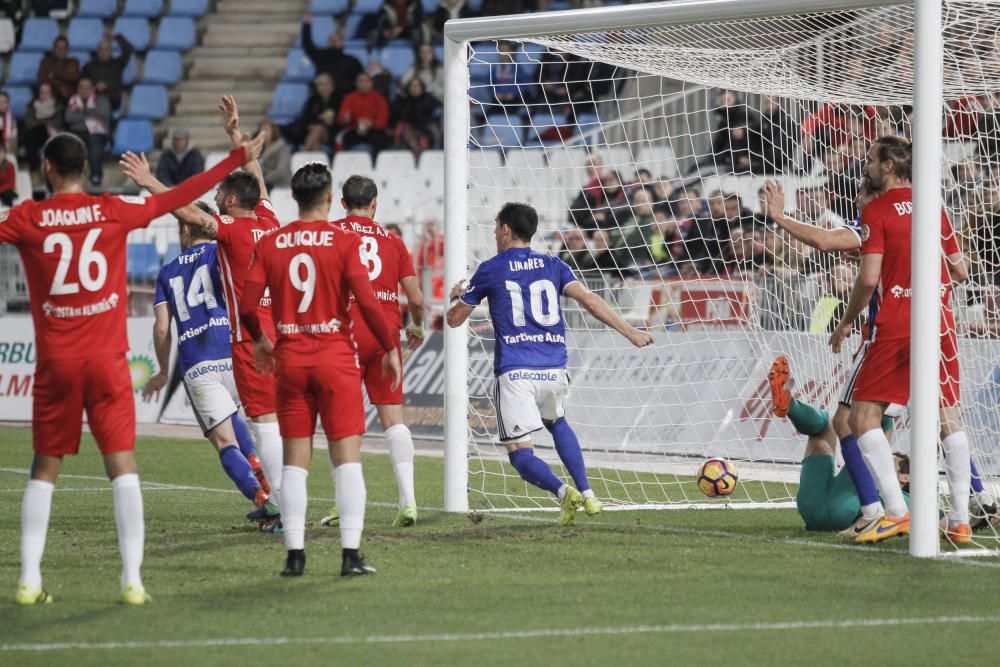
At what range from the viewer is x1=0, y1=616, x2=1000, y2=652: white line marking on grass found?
553 cm

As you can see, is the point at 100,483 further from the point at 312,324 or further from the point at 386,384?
the point at 312,324

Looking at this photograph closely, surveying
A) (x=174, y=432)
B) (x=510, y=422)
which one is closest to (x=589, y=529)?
(x=510, y=422)

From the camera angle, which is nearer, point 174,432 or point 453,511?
point 453,511

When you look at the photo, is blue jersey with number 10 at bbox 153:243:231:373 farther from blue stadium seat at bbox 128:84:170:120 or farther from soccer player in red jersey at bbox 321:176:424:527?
blue stadium seat at bbox 128:84:170:120

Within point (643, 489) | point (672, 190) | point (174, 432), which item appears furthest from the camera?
point (174, 432)

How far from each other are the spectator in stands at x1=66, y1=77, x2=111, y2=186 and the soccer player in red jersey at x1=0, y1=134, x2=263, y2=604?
17.5m

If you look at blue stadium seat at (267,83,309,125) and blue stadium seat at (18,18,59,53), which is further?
blue stadium seat at (18,18,59,53)

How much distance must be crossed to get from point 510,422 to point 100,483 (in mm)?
4510

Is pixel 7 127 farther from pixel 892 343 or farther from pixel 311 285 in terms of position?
pixel 892 343

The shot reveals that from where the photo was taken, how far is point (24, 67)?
26.0 meters

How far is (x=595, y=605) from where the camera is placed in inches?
250

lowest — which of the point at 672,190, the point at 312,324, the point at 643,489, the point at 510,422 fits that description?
the point at 643,489

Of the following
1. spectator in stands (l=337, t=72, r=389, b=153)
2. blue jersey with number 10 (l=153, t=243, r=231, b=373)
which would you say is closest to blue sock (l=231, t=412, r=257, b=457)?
blue jersey with number 10 (l=153, t=243, r=231, b=373)

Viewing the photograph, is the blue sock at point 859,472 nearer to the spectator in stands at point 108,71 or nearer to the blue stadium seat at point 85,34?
the spectator in stands at point 108,71
